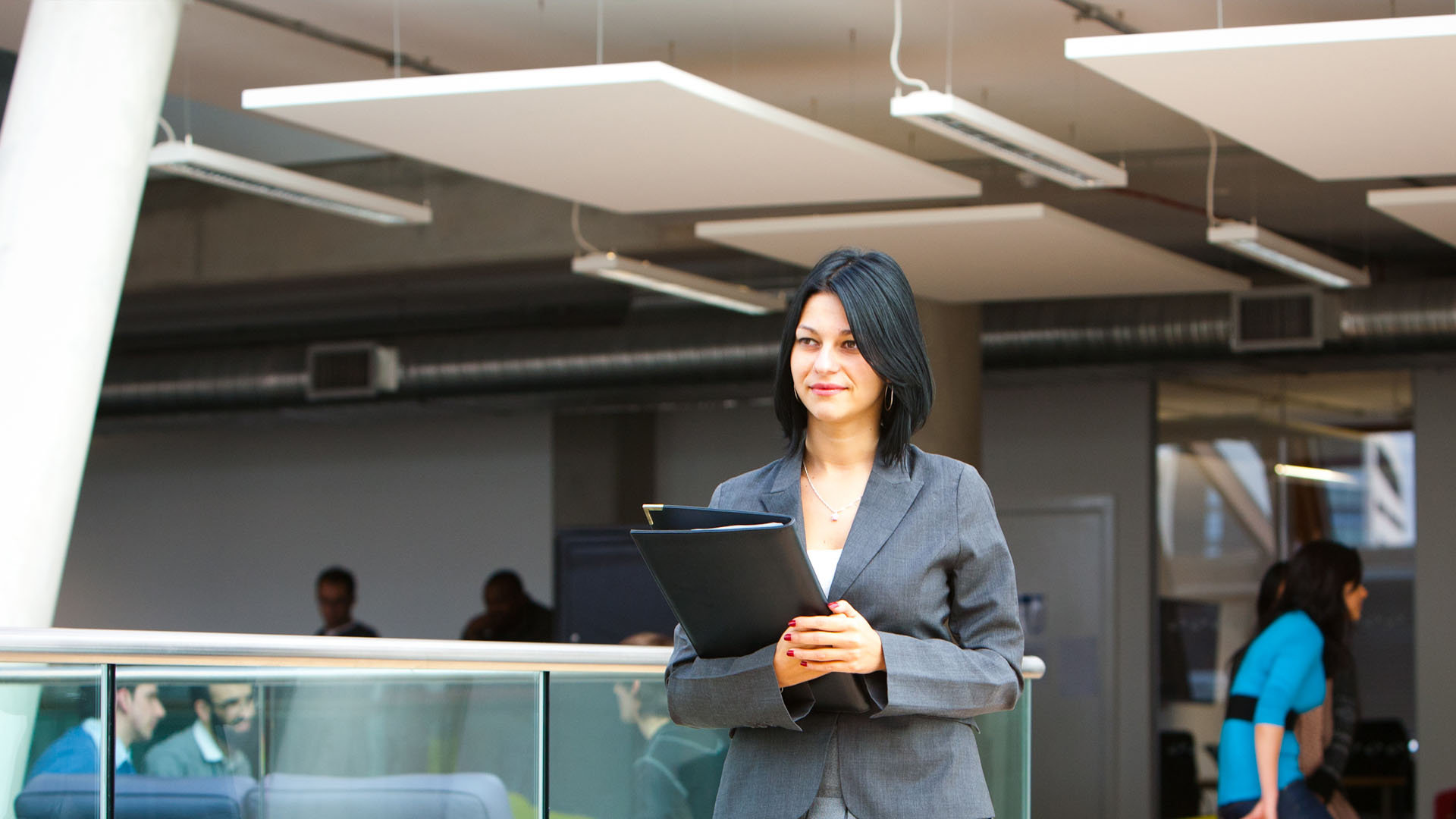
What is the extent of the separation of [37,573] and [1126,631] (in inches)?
308

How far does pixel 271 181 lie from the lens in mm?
5609

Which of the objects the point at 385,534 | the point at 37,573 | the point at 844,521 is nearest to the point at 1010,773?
the point at 844,521

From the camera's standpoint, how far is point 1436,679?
969 cm

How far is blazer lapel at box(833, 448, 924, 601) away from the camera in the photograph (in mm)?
1751

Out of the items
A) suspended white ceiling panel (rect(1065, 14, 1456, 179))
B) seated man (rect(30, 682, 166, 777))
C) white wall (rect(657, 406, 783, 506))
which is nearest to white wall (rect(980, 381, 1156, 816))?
white wall (rect(657, 406, 783, 506))

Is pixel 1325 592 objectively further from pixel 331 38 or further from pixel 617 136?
pixel 331 38

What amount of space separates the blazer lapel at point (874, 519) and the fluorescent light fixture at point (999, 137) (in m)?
2.85

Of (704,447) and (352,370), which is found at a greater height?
(352,370)

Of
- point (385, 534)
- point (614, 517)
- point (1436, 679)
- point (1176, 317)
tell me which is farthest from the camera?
point (385, 534)

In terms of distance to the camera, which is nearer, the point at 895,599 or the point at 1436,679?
the point at 895,599

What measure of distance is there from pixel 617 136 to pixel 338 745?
2.69 metres

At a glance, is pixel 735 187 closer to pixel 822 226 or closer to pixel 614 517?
pixel 822 226

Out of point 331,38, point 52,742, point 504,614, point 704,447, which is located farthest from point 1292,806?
point 704,447

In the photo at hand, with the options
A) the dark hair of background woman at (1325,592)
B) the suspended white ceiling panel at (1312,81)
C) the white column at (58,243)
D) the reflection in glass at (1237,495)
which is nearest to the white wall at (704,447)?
the reflection in glass at (1237,495)
